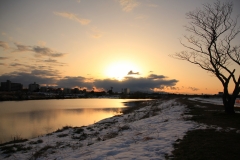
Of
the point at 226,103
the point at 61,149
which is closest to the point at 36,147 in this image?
the point at 61,149

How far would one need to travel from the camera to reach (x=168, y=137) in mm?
9227

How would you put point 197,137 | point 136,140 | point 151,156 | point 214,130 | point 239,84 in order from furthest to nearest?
point 239,84 → point 214,130 → point 136,140 → point 197,137 → point 151,156

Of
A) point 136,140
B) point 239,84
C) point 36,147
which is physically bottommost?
point 36,147

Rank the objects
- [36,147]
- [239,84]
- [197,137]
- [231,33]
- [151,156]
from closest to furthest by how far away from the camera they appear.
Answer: [151,156], [197,137], [36,147], [239,84], [231,33]

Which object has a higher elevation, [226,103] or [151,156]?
[226,103]

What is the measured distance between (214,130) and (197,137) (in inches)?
80.1

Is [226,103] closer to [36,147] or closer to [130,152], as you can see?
[130,152]

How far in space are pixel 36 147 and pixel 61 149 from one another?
6.67 feet

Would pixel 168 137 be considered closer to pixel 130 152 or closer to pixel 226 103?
pixel 130 152

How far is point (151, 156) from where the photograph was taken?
22.4 feet

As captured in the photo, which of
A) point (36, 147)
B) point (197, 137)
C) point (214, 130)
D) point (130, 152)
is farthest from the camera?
point (36, 147)

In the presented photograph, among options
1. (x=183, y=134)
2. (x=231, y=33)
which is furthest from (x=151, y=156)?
(x=231, y=33)

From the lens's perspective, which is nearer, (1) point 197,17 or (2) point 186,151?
(2) point 186,151

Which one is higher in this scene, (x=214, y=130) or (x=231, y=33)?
(x=231, y=33)
